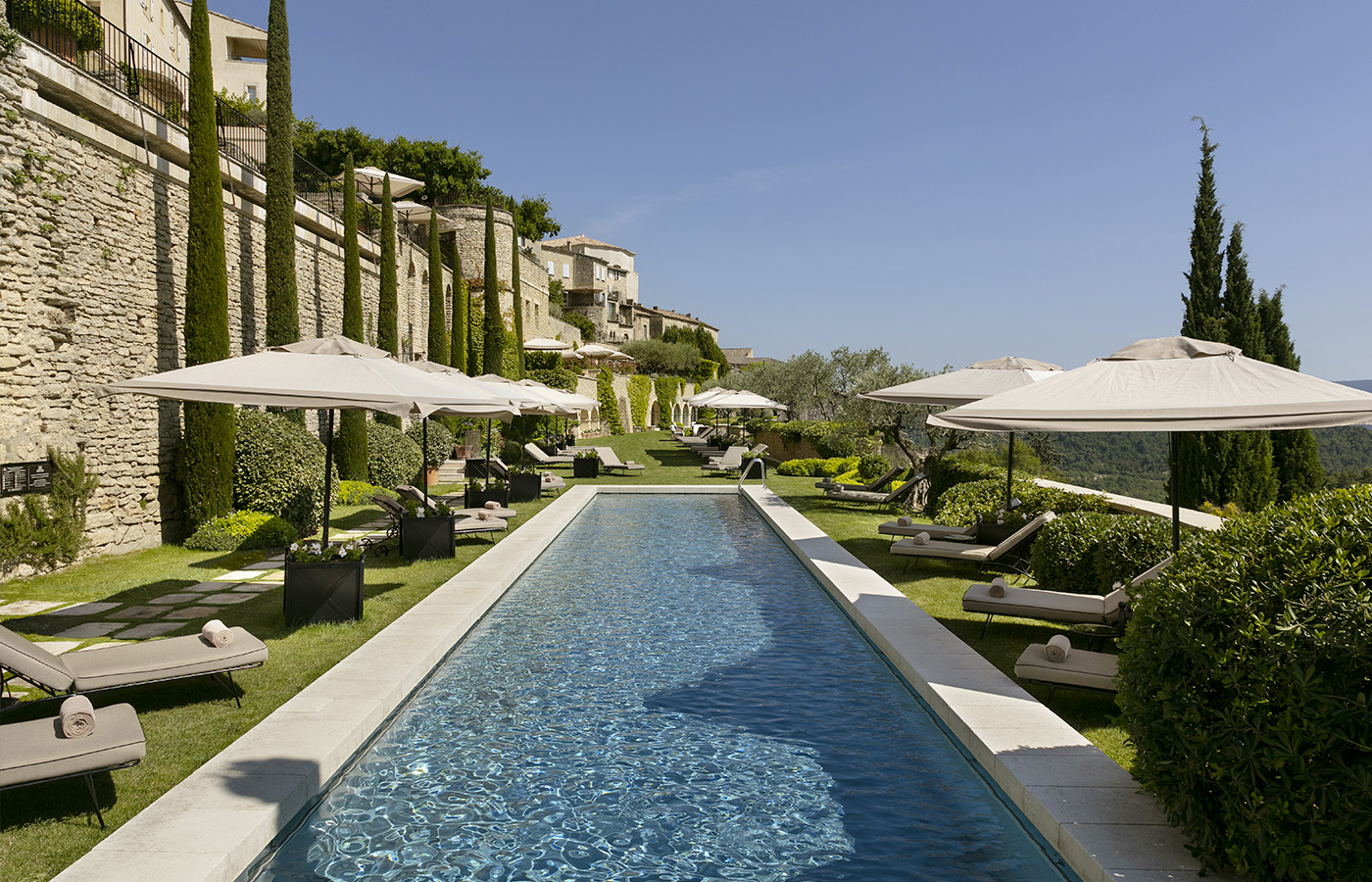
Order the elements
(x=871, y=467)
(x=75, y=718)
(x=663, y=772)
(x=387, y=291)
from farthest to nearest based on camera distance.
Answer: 1. (x=387, y=291)
2. (x=871, y=467)
3. (x=663, y=772)
4. (x=75, y=718)

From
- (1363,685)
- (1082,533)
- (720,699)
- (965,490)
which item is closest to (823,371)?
(965,490)

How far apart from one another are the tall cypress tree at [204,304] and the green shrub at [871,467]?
1349cm

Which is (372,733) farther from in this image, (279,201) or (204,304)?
(279,201)

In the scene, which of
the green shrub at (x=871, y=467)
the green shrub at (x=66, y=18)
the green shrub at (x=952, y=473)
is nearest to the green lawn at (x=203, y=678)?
the green shrub at (x=952, y=473)

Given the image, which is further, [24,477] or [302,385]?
[24,477]

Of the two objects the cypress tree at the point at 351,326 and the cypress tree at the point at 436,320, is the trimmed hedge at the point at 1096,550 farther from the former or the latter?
the cypress tree at the point at 436,320

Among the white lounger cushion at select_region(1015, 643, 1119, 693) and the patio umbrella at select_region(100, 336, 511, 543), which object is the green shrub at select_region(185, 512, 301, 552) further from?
the white lounger cushion at select_region(1015, 643, 1119, 693)

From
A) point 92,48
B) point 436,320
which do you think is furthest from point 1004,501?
point 436,320

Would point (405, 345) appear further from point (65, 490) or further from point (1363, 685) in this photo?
point (1363, 685)

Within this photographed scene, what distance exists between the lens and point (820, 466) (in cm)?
2322

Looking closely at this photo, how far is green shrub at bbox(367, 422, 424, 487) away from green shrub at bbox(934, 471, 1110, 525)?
11.5 meters

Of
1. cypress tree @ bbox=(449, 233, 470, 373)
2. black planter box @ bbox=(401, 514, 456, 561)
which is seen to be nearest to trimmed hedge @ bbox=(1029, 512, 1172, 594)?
black planter box @ bbox=(401, 514, 456, 561)

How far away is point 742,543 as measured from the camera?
12.6 metres

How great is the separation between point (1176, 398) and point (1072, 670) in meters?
1.88
